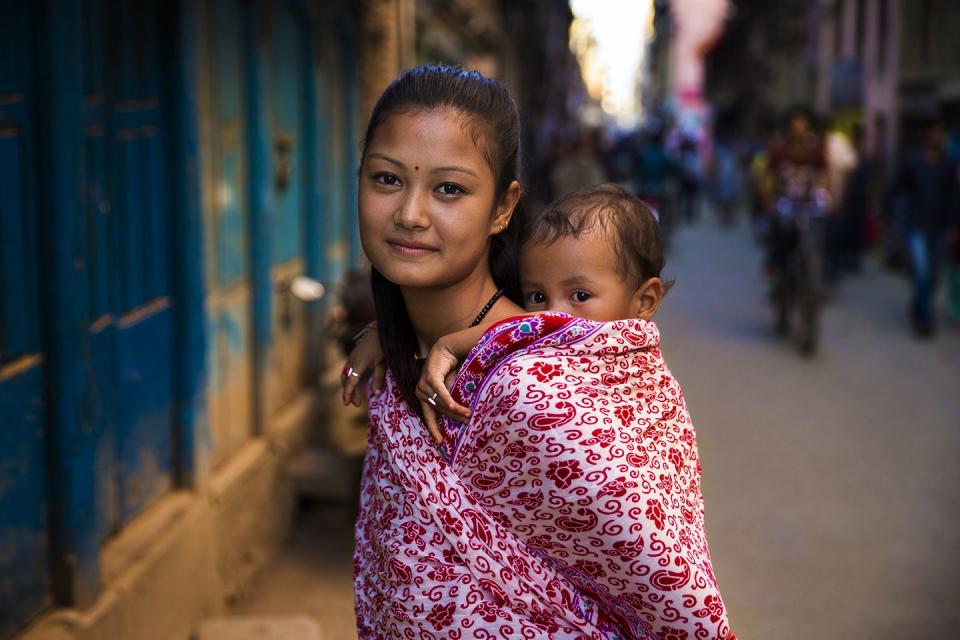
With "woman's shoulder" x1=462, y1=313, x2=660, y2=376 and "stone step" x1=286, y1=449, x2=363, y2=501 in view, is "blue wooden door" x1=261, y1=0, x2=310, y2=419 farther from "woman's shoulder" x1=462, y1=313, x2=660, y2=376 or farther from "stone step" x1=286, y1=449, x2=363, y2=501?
"woman's shoulder" x1=462, y1=313, x2=660, y2=376

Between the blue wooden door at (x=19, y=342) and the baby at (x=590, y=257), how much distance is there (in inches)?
69.5

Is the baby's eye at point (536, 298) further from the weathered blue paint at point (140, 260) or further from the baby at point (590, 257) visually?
the weathered blue paint at point (140, 260)

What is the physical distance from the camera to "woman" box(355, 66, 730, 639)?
1.65 metres

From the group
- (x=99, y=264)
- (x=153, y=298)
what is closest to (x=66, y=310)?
(x=99, y=264)

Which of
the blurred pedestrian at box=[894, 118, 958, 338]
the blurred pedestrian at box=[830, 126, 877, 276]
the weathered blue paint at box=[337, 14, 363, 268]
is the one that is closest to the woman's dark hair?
the weathered blue paint at box=[337, 14, 363, 268]

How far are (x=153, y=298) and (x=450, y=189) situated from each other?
2.77 metres

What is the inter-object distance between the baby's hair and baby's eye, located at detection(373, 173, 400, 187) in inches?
10.7

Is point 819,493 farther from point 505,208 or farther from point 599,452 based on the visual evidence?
point 599,452

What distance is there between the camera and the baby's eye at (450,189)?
1.77 metres

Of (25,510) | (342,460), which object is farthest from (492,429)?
(342,460)

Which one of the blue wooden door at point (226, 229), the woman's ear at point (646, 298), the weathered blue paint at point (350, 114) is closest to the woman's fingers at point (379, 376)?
the woman's ear at point (646, 298)

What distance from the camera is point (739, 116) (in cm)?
5159

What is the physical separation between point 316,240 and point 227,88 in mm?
1662

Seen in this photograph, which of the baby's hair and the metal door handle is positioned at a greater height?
the baby's hair
